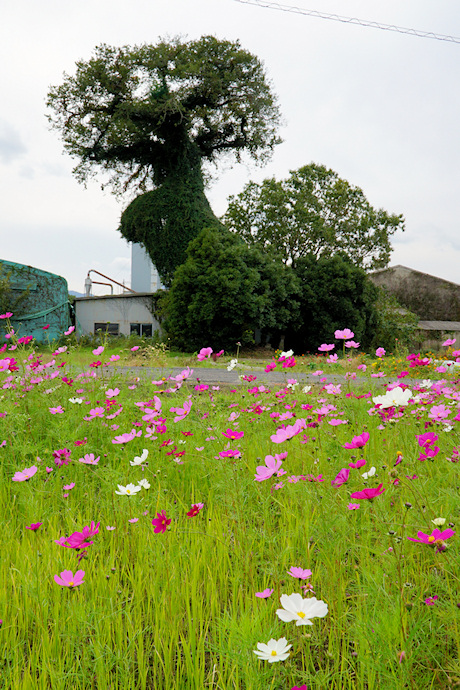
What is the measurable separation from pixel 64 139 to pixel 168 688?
20.1 meters

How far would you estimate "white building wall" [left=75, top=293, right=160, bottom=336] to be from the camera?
18000mm

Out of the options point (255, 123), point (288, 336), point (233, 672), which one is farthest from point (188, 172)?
point (233, 672)

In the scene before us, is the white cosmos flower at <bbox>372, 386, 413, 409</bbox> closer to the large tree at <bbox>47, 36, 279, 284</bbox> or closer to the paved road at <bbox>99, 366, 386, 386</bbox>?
the paved road at <bbox>99, 366, 386, 386</bbox>

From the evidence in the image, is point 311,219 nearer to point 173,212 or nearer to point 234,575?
point 173,212

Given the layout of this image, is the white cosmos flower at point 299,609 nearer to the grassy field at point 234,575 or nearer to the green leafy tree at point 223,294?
the grassy field at point 234,575

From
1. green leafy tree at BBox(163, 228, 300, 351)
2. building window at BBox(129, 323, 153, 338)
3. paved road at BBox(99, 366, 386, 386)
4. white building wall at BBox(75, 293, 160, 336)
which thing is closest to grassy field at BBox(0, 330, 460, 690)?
paved road at BBox(99, 366, 386, 386)

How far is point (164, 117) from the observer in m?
15.6

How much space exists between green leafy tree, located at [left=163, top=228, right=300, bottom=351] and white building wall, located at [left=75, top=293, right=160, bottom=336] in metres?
2.68

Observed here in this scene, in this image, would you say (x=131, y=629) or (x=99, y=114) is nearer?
(x=131, y=629)

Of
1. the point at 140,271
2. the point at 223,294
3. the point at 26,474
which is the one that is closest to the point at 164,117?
the point at 223,294

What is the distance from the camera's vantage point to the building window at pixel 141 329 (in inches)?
706

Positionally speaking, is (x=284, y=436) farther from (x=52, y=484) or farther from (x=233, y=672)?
(x=52, y=484)

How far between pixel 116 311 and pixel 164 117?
25.3ft

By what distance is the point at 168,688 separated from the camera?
100cm
